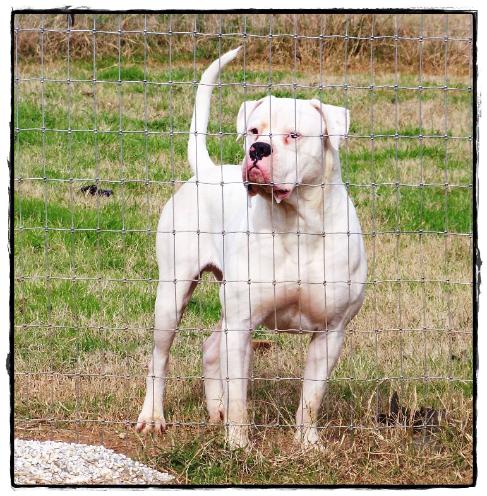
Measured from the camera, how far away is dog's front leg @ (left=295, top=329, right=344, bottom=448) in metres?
5.60

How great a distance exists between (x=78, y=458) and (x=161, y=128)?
19.9 ft

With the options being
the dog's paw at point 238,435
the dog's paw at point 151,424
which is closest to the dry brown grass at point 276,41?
the dog's paw at point 151,424

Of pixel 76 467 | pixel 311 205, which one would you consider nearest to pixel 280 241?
pixel 311 205

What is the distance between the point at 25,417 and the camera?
6.02 m

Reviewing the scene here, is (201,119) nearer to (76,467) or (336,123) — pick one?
(336,123)

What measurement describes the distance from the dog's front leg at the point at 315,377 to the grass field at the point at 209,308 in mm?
114

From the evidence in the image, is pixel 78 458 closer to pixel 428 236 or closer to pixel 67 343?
pixel 67 343

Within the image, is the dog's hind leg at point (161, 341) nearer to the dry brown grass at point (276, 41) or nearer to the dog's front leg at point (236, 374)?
the dog's front leg at point (236, 374)

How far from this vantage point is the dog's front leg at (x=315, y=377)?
220 inches

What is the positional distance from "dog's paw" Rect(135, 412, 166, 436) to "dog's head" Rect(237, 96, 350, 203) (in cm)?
136

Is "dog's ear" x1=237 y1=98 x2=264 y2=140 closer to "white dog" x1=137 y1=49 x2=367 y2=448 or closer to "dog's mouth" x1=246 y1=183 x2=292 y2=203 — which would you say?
"white dog" x1=137 y1=49 x2=367 y2=448

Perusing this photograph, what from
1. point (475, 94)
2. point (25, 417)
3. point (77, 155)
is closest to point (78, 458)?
point (25, 417)

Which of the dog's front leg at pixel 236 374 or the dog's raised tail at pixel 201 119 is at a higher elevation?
the dog's raised tail at pixel 201 119

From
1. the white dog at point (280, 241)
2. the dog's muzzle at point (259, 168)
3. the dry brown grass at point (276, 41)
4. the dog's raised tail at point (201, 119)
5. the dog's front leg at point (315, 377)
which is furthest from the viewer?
the dry brown grass at point (276, 41)
